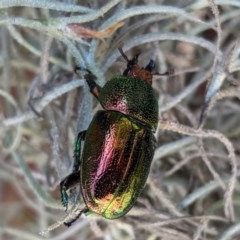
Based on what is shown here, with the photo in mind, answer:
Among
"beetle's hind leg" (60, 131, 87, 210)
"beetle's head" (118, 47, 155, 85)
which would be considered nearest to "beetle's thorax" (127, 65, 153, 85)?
"beetle's head" (118, 47, 155, 85)

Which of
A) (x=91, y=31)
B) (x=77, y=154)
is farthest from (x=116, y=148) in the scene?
(x=91, y=31)

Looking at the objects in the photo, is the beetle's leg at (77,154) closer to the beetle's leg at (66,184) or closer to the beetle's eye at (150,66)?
the beetle's leg at (66,184)

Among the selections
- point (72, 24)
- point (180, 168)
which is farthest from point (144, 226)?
point (72, 24)

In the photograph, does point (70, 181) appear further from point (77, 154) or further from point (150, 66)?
point (150, 66)

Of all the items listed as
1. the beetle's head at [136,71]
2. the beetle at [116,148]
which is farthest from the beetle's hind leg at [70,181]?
the beetle's head at [136,71]

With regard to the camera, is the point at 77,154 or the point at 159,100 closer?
the point at 77,154
